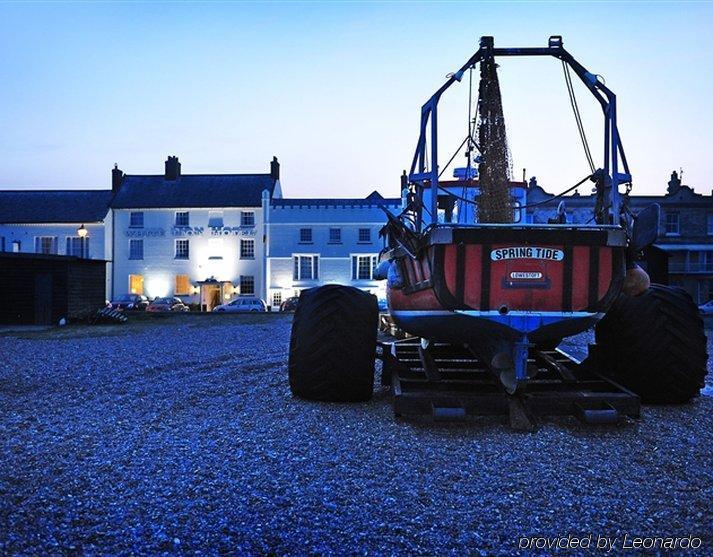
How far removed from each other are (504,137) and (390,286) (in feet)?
6.24

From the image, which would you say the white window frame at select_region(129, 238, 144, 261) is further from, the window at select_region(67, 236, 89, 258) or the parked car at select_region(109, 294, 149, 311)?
the parked car at select_region(109, 294, 149, 311)

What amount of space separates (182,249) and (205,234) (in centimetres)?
Result: 205

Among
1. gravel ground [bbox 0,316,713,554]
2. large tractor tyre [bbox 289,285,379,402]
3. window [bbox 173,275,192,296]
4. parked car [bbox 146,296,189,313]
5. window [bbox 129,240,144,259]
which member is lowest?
parked car [bbox 146,296,189,313]

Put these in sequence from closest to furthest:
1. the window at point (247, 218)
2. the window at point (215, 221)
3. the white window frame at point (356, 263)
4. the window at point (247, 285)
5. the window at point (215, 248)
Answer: the white window frame at point (356, 263) < the window at point (247, 285) < the window at point (215, 248) < the window at point (247, 218) < the window at point (215, 221)

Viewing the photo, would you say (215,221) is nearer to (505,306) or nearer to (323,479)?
(505,306)

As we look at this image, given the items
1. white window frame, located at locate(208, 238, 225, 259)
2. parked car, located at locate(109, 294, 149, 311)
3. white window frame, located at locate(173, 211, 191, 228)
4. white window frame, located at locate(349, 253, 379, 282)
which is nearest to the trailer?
parked car, located at locate(109, 294, 149, 311)

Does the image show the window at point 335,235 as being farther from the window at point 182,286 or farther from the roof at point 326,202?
the window at point 182,286

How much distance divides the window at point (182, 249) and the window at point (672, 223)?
1383 inches

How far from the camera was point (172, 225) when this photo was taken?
50.8 metres

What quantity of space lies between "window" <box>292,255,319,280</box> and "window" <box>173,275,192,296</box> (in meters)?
8.04

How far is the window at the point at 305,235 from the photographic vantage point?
159 ft

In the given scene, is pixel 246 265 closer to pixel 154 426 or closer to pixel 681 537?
pixel 154 426

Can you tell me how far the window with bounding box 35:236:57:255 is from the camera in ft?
169

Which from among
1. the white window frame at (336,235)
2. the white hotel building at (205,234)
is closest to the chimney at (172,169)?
the white hotel building at (205,234)
